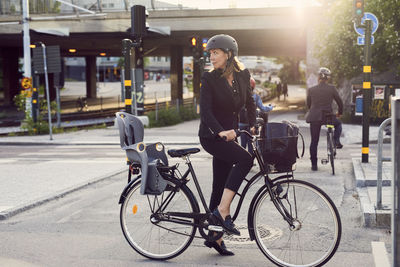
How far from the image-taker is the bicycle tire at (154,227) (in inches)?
192

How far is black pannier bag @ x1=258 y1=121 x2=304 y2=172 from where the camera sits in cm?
442

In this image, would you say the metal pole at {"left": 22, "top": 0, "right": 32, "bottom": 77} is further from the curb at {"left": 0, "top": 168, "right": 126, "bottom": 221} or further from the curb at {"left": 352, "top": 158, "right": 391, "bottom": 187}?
the curb at {"left": 352, "top": 158, "right": 391, "bottom": 187}

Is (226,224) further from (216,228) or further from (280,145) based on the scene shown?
(280,145)

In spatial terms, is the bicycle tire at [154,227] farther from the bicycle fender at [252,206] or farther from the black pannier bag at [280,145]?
the black pannier bag at [280,145]

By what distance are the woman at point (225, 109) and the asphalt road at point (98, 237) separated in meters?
0.66

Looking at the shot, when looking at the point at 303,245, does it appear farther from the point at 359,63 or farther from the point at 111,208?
the point at 359,63

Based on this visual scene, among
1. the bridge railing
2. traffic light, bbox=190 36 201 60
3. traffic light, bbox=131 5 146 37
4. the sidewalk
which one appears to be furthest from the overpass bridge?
traffic light, bbox=131 5 146 37

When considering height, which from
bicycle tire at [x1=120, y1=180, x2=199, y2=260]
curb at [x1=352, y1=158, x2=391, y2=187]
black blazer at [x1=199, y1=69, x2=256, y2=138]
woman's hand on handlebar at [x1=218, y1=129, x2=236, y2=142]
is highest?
black blazer at [x1=199, y1=69, x2=256, y2=138]

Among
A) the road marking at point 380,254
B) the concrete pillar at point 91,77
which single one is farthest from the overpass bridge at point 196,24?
the concrete pillar at point 91,77

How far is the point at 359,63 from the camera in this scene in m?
23.5

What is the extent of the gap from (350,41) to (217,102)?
20530mm

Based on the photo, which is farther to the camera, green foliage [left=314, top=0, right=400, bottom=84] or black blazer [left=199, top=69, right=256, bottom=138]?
green foliage [left=314, top=0, right=400, bottom=84]

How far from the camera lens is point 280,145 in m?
4.43

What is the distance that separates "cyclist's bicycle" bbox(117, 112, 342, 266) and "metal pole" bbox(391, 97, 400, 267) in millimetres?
1112
